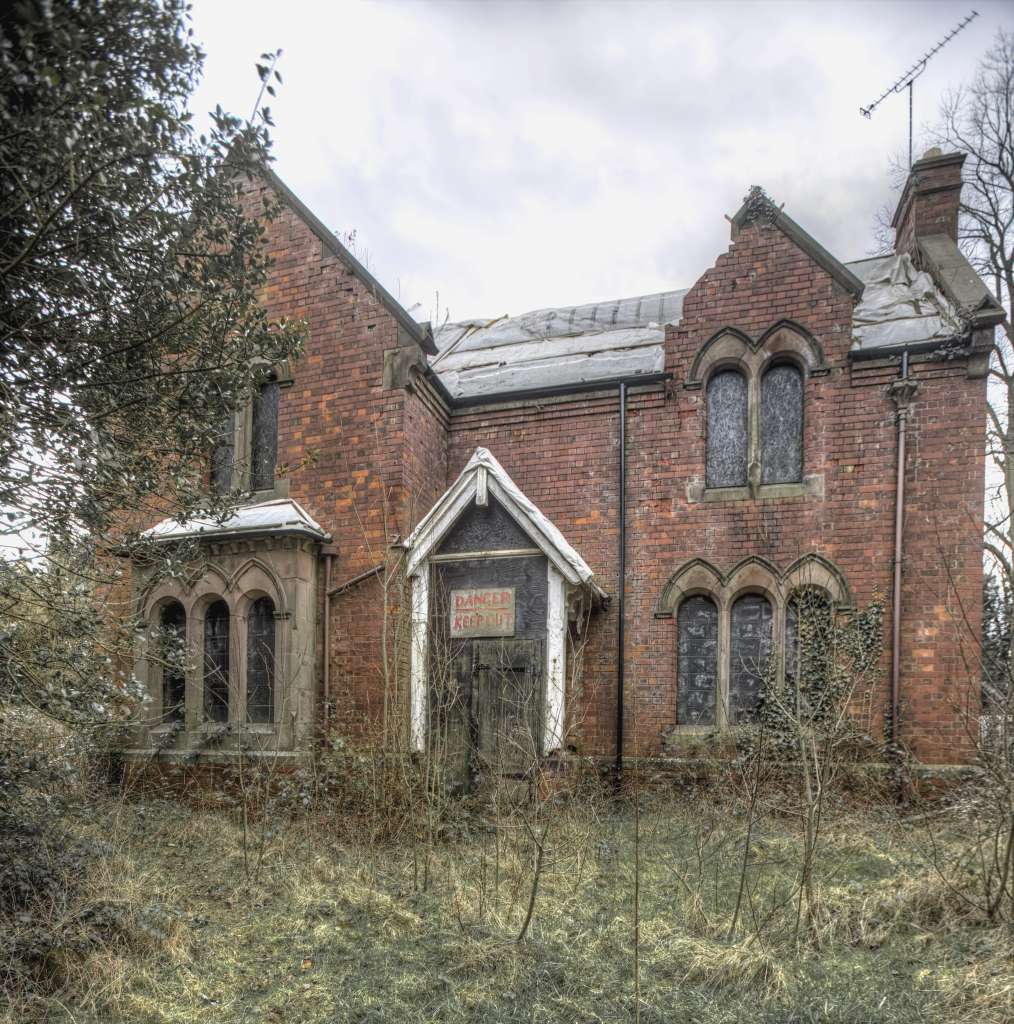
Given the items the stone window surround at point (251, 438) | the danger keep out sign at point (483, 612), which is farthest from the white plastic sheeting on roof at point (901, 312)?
the stone window surround at point (251, 438)

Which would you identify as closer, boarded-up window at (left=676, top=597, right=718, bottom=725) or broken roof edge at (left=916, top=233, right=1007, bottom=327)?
broken roof edge at (left=916, top=233, right=1007, bottom=327)

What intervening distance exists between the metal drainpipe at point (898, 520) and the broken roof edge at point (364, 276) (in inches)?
248

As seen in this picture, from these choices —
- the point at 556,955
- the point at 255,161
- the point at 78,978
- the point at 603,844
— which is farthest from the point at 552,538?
the point at 78,978

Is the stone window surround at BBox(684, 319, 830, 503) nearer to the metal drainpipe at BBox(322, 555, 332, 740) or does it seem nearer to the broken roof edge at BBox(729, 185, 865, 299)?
the broken roof edge at BBox(729, 185, 865, 299)

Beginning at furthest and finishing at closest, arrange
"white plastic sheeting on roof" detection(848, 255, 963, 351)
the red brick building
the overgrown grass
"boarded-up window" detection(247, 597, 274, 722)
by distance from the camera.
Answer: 1. "boarded-up window" detection(247, 597, 274, 722)
2. "white plastic sheeting on roof" detection(848, 255, 963, 351)
3. the red brick building
4. the overgrown grass

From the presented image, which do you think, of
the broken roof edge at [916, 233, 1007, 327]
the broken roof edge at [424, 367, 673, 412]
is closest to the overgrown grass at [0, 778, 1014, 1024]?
the broken roof edge at [424, 367, 673, 412]

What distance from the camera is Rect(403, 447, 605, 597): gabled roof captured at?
9.06 m

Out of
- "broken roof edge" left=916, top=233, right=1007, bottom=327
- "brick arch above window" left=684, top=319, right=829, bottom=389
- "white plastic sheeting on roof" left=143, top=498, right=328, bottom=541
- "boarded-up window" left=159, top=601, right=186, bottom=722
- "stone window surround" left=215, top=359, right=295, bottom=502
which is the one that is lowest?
"boarded-up window" left=159, top=601, right=186, bottom=722

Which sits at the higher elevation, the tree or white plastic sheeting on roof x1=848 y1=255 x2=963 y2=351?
white plastic sheeting on roof x1=848 y1=255 x2=963 y2=351

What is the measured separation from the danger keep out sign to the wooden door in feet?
0.50

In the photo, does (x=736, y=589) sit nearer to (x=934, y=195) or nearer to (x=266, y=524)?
(x=266, y=524)

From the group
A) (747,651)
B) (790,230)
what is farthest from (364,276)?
(747,651)

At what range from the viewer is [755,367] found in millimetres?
10242

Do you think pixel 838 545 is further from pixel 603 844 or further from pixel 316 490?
pixel 316 490
